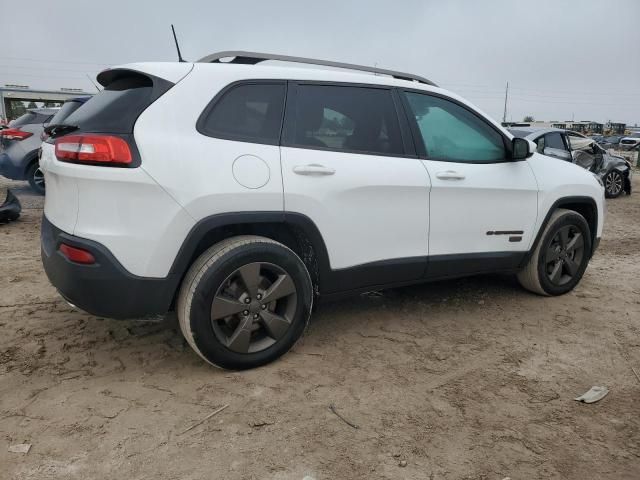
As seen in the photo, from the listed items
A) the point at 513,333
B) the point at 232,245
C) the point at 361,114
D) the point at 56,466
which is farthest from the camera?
the point at 513,333

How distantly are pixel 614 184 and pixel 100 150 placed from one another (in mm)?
12332

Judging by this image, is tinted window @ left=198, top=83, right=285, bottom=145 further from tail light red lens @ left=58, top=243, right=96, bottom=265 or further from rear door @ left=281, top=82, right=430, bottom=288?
tail light red lens @ left=58, top=243, right=96, bottom=265

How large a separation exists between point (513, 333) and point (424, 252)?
90cm

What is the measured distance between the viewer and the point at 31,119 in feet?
28.8

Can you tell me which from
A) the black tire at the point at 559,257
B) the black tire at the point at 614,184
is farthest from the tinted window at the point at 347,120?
the black tire at the point at 614,184

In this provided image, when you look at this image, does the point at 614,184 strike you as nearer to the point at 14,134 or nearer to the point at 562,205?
the point at 562,205

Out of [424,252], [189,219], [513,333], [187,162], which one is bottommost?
[513,333]

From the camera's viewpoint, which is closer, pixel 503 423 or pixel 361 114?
pixel 503 423

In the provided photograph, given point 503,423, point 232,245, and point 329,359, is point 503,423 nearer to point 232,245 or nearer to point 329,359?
point 329,359

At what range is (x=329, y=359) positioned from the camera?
10.2 feet

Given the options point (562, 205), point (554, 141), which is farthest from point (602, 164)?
point (562, 205)

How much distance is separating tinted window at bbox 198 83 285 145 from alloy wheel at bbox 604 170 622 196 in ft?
36.9

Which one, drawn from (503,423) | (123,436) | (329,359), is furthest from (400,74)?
(123,436)

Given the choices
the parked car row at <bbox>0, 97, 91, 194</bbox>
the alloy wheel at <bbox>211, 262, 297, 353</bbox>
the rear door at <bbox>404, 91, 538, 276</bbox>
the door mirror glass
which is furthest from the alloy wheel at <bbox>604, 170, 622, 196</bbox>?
the parked car row at <bbox>0, 97, 91, 194</bbox>
